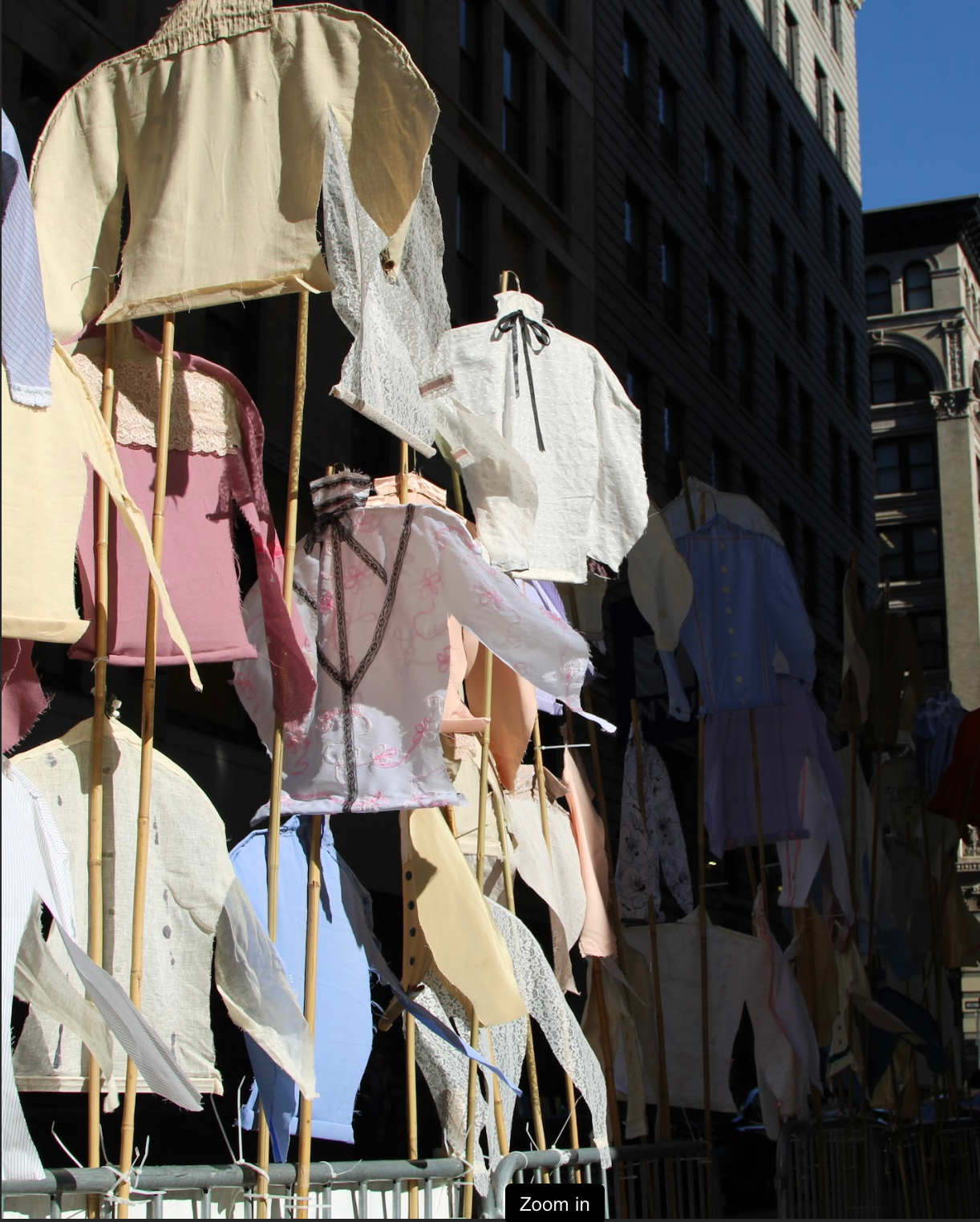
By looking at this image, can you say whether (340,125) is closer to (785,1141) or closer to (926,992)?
(785,1141)

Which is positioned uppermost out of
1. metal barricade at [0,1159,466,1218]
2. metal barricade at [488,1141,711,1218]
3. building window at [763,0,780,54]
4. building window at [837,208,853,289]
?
building window at [763,0,780,54]

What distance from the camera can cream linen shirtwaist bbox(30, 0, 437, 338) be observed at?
427cm

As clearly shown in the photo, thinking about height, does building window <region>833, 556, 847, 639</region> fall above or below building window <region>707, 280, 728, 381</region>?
below

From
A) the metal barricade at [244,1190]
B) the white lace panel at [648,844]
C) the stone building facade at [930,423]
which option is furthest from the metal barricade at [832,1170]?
the stone building facade at [930,423]

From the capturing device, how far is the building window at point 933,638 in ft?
176

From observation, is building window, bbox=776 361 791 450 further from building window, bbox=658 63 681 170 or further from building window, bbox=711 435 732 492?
building window, bbox=658 63 681 170

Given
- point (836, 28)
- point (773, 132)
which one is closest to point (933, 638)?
point (836, 28)

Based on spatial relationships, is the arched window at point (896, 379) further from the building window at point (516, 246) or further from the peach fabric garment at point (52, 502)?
the peach fabric garment at point (52, 502)

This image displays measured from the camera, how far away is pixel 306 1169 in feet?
13.8

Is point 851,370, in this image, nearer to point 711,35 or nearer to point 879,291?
point 711,35

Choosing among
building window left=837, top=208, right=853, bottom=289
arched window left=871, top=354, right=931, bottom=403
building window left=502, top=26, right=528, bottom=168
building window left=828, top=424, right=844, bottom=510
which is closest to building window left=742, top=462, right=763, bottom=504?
building window left=828, top=424, right=844, bottom=510

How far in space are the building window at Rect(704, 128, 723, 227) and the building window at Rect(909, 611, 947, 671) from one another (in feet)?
92.9

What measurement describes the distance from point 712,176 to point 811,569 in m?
8.63

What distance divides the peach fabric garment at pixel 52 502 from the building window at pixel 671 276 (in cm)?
2258
